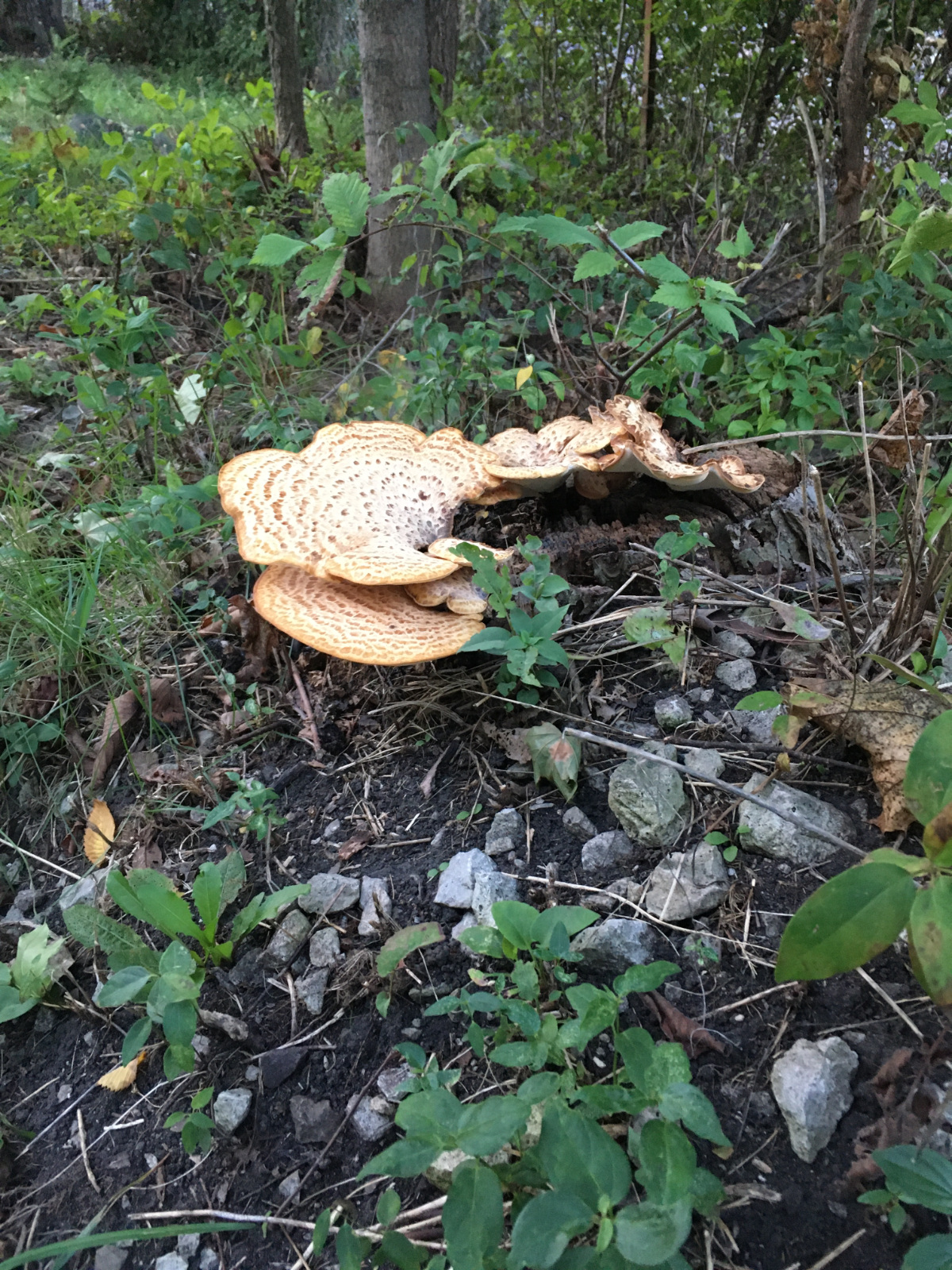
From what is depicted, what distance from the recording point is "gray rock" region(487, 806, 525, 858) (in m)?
1.94

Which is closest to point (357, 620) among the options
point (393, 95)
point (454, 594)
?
point (454, 594)

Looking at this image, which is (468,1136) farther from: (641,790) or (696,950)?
(641,790)

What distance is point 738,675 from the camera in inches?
88.4

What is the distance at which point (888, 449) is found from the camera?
2.79 meters

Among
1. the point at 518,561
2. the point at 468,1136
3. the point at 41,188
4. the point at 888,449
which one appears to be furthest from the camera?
the point at 41,188

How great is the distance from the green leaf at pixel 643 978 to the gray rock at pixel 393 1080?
0.52 m

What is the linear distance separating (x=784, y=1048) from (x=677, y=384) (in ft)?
8.55

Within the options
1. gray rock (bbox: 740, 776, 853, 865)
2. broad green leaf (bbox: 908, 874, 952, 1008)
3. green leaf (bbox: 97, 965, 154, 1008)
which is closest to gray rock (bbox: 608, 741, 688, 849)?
gray rock (bbox: 740, 776, 853, 865)

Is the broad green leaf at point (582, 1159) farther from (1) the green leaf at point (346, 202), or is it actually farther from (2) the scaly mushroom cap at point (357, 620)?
(1) the green leaf at point (346, 202)

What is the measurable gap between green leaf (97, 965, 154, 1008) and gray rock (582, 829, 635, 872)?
986 millimetres

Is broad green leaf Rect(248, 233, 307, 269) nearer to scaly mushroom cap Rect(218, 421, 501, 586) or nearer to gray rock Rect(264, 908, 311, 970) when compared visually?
scaly mushroom cap Rect(218, 421, 501, 586)

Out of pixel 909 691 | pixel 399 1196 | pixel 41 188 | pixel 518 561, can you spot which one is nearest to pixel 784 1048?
pixel 399 1196

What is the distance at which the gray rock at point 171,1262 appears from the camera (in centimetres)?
144

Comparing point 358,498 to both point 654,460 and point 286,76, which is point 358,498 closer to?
point 654,460
